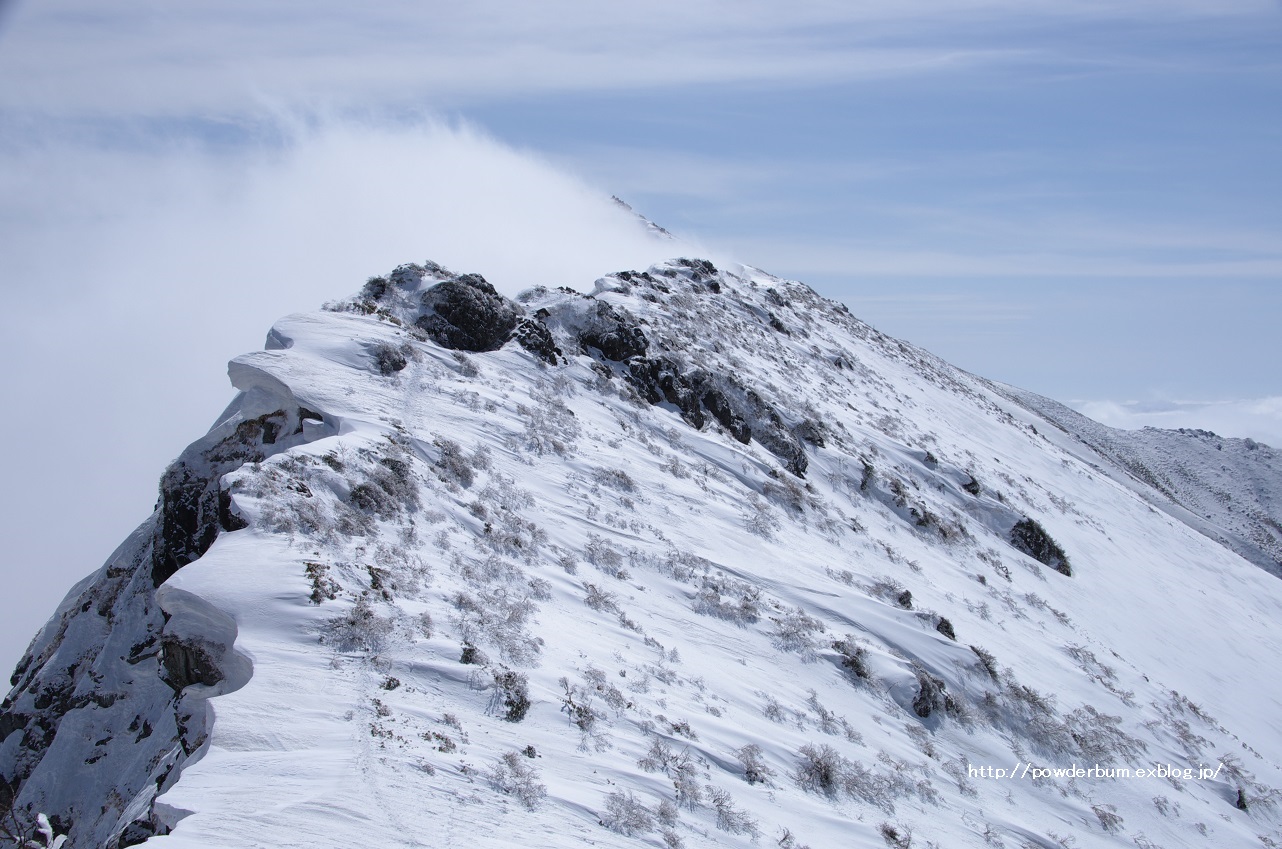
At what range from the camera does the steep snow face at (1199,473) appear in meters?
52.3

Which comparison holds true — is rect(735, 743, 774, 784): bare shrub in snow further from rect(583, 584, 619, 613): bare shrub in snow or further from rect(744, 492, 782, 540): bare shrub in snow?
rect(744, 492, 782, 540): bare shrub in snow

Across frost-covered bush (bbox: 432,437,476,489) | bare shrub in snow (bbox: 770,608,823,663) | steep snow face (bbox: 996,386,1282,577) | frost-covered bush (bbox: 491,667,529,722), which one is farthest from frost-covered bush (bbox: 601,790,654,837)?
steep snow face (bbox: 996,386,1282,577)

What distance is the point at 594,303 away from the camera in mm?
26406

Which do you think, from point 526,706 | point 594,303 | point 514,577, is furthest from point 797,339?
point 526,706

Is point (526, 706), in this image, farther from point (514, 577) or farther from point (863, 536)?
point (863, 536)

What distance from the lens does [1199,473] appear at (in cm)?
8175

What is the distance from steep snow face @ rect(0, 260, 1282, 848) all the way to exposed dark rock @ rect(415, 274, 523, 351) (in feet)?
0.33

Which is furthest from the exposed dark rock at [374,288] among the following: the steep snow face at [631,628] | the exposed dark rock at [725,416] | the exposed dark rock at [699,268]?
the exposed dark rock at [699,268]

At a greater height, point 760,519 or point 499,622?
point 760,519

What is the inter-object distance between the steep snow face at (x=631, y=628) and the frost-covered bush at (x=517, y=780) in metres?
0.04

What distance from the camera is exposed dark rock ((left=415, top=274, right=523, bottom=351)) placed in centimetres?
2184

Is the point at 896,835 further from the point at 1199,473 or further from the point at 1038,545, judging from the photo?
the point at 1199,473

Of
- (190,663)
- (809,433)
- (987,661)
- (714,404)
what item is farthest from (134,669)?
(809,433)

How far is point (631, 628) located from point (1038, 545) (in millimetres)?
20871
